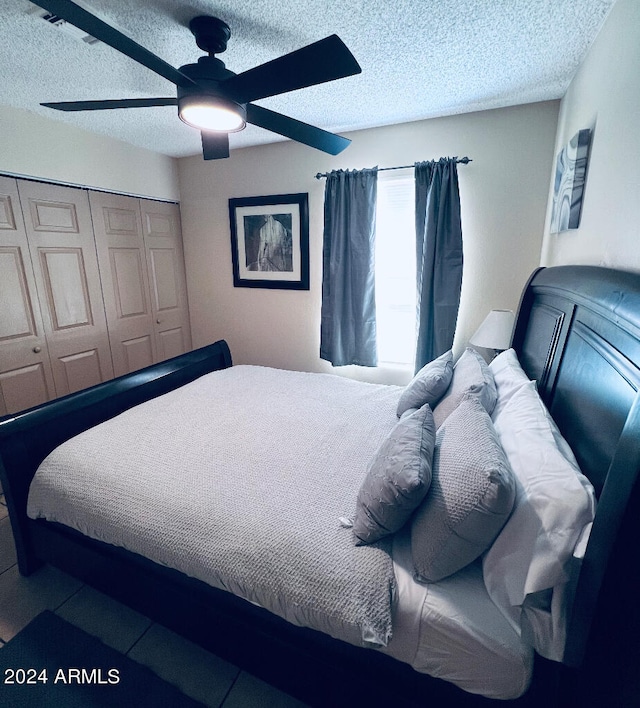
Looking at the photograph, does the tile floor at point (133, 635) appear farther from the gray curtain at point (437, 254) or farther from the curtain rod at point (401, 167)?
the curtain rod at point (401, 167)

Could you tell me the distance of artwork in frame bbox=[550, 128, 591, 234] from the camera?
1591 mm

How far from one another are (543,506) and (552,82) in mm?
2328

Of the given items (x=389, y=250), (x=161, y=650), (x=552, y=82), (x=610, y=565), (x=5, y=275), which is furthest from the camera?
(x=389, y=250)

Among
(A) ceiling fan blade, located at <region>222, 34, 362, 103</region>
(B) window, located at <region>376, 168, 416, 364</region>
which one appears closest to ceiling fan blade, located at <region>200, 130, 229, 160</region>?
(A) ceiling fan blade, located at <region>222, 34, 362, 103</region>

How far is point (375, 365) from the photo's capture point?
3035 mm

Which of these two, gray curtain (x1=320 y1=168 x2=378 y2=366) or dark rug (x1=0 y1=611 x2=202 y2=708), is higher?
gray curtain (x1=320 y1=168 x2=378 y2=366)

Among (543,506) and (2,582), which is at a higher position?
(543,506)

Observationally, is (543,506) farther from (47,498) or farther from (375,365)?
(375,365)

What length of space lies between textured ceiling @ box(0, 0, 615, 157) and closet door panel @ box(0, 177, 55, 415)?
27.2 inches

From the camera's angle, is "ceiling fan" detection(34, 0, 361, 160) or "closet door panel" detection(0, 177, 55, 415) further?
"closet door panel" detection(0, 177, 55, 415)

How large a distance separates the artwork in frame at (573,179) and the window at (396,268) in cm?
110

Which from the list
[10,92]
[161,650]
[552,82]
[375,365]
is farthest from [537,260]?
[10,92]

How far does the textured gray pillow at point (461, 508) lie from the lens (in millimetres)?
953

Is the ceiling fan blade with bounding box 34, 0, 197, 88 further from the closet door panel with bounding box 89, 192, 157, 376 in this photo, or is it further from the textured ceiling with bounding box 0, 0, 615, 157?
the closet door panel with bounding box 89, 192, 157, 376
